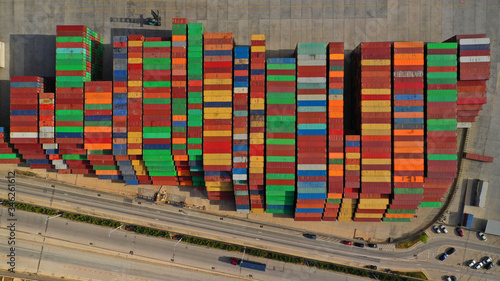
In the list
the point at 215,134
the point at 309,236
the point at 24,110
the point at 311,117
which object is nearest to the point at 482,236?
the point at 309,236

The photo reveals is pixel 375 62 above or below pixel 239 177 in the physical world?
above

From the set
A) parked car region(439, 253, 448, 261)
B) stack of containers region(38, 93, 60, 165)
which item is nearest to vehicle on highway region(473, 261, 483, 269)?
parked car region(439, 253, 448, 261)

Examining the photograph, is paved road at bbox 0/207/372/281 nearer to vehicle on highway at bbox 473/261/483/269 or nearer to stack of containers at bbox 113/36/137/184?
stack of containers at bbox 113/36/137/184

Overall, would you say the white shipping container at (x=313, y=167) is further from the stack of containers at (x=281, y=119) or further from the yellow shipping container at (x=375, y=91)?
the yellow shipping container at (x=375, y=91)

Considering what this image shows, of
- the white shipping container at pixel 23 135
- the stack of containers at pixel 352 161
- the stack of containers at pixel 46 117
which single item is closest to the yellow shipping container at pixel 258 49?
the stack of containers at pixel 352 161

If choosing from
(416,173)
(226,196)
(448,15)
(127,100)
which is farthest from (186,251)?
(448,15)

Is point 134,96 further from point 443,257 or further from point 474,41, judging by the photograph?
point 443,257

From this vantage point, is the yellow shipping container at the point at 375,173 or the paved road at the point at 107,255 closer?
the yellow shipping container at the point at 375,173
